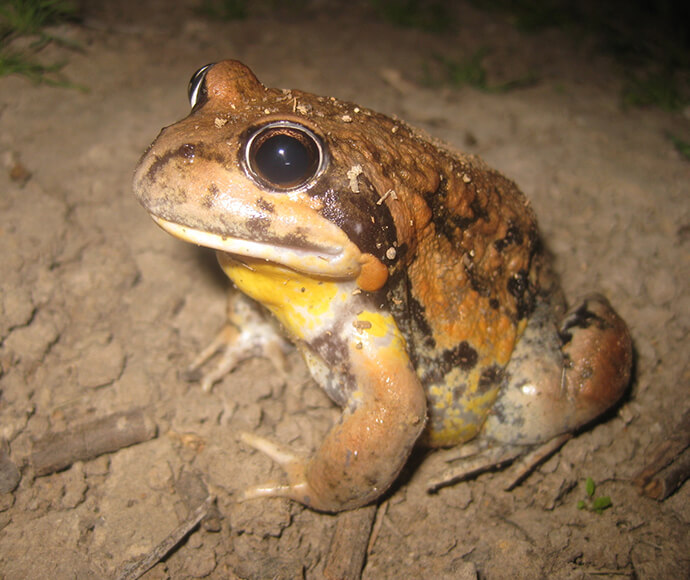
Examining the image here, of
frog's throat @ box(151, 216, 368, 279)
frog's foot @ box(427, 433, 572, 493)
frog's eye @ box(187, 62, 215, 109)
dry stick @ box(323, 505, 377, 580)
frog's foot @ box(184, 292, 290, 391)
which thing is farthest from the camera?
frog's foot @ box(184, 292, 290, 391)

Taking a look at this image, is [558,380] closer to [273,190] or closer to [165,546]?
[273,190]

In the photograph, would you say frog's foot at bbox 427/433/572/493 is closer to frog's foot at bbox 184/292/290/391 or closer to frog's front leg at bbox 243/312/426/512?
frog's front leg at bbox 243/312/426/512

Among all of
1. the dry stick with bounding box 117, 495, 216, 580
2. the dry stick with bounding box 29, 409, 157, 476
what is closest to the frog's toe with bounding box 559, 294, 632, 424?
the dry stick with bounding box 117, 495, 216, 580

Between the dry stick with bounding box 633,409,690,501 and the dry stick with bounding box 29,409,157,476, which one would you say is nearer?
the dry stick with bounding box 29,409,157,476

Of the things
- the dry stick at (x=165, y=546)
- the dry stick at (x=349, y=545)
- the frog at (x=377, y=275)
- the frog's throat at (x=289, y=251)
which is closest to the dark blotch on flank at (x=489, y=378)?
the frog at (x=377, y=275)

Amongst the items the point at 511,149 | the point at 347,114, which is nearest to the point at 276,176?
the point at 347,114

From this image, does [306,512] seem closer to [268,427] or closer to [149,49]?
[268,427]

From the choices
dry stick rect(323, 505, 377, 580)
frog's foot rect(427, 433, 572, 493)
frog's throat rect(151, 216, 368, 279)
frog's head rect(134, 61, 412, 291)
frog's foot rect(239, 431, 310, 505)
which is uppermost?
frog's head rect(134, 61, 412, 291)
